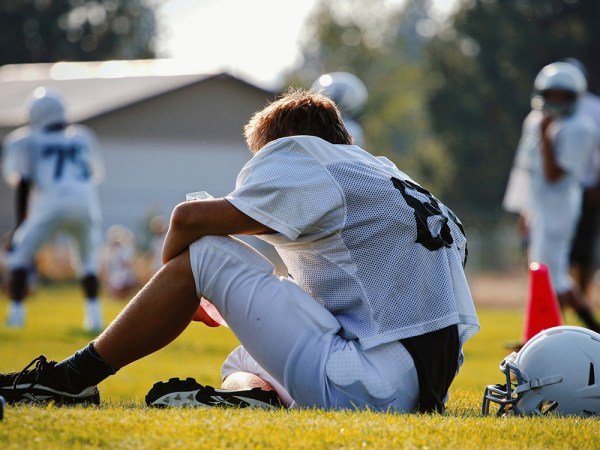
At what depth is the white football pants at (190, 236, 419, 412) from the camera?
13.6ft

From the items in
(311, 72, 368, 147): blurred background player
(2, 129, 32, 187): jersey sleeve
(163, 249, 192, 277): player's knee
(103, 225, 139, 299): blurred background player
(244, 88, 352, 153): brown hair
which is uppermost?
(311, 72, 368, 147): blurred background player

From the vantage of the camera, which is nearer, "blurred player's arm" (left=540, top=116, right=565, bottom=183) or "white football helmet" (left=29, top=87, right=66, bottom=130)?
"blurred player's arm" (left=540, top=116, right=565, bottom=183)

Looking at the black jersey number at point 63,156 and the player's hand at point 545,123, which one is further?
the black jersey number at point 63,156

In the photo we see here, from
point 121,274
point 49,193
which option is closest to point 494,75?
point 121,274

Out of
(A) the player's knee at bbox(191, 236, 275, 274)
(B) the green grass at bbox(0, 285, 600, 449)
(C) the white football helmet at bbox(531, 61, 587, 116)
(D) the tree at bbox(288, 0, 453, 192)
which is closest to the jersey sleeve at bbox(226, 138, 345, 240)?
(A) the player's knee at bbox(191, 236, 275, 274)

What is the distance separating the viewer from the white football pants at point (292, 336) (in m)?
4.15

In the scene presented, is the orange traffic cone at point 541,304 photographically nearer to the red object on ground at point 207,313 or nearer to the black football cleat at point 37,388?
the red object on ground at point 207,313

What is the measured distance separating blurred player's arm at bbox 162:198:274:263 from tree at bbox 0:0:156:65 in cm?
5154

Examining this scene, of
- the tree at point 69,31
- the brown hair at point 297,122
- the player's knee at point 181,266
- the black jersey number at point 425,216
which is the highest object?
the tree at point 69,31

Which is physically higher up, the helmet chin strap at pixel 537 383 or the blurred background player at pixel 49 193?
the blurred background player at pixel 49 193

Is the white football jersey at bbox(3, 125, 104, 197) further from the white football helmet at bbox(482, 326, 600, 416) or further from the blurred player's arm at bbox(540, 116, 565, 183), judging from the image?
the white football helmet at bbox(482, 326, 600, 416)

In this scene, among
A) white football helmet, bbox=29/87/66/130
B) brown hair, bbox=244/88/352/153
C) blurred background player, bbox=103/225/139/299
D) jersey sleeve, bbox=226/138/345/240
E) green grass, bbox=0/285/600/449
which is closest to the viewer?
green grass, bbox=0/285/600/449

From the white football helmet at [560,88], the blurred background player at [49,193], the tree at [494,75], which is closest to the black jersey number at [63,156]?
the blurred background player at [49,193]

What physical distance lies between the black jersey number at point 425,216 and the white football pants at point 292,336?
1.33 ft
